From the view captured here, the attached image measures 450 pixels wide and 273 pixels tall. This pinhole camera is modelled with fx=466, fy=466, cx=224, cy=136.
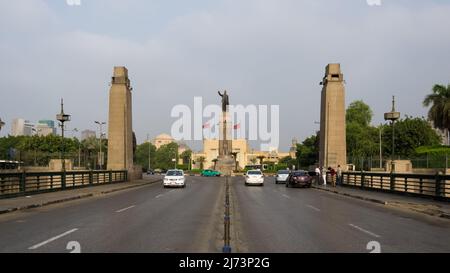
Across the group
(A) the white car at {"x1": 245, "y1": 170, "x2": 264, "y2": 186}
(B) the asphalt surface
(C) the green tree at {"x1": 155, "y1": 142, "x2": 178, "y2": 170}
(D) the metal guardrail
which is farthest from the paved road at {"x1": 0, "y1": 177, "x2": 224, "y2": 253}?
(C) the green tree at {"x1": 155, "y1": 142, "x2": 178, "y2": 170}

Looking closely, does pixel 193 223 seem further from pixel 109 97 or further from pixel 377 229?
pixel 109 97

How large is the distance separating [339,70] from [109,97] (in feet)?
80.7

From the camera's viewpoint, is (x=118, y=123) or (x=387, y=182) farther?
(x=118, y=123)

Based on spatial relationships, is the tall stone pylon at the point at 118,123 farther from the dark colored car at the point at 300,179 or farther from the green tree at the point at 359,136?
the green tree at the point at 359,136

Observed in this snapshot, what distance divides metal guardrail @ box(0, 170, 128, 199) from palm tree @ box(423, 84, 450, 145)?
49.2m

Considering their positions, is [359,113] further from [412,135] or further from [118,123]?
[118,123]

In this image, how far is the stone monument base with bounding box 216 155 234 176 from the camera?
86312 mm

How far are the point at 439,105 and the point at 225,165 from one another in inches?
1482

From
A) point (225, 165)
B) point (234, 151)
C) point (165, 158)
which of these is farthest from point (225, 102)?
point (165, 158)

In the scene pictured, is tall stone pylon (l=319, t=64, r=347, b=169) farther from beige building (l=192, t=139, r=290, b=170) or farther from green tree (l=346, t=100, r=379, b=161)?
beige building (l=192, t=139, r=290, b=170)

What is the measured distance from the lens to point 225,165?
86.9 m

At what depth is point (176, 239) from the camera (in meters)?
11.2

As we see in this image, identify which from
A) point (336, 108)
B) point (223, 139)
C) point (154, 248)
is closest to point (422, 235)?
point (154, 248)

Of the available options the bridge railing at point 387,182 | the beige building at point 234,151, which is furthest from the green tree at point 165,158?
the bridge railing at point 387,182
